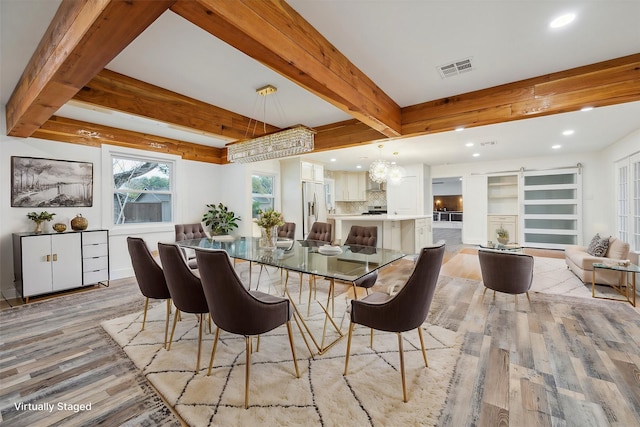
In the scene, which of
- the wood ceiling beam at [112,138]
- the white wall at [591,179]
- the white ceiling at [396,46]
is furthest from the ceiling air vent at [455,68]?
the white wall at [591,179]

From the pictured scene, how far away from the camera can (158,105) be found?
3.17m

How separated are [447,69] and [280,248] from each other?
2.47m

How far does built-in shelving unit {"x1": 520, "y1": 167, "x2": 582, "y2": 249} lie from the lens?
6.75 meters

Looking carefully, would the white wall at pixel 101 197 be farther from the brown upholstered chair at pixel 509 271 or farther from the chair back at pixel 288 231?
the brown upholstered chair at pixel 509 271

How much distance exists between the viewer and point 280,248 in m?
3.14

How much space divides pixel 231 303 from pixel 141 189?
448 centimetres

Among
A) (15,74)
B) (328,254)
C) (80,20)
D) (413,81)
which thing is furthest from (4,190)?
(413,81)

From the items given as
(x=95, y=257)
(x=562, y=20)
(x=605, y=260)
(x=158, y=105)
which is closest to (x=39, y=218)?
(x=95, y=257)

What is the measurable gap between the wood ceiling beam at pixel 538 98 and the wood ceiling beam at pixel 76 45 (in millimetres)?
2988

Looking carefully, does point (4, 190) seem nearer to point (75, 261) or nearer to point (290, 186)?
point (75, 261)

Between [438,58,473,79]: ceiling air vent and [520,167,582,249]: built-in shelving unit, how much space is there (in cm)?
612

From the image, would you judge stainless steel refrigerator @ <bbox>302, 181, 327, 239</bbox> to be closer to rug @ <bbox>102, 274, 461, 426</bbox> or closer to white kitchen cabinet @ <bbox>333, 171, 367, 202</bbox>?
white kitchen cabinet @ <bbox>333, 171, 367, 202</bbox>

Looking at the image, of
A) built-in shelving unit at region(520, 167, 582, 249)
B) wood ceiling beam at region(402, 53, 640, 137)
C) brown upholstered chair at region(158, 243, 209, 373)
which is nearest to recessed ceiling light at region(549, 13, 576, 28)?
wood ceiling beam at region(402, 53, 640, 137)

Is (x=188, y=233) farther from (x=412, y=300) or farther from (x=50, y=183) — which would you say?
(x=412, y=300)
